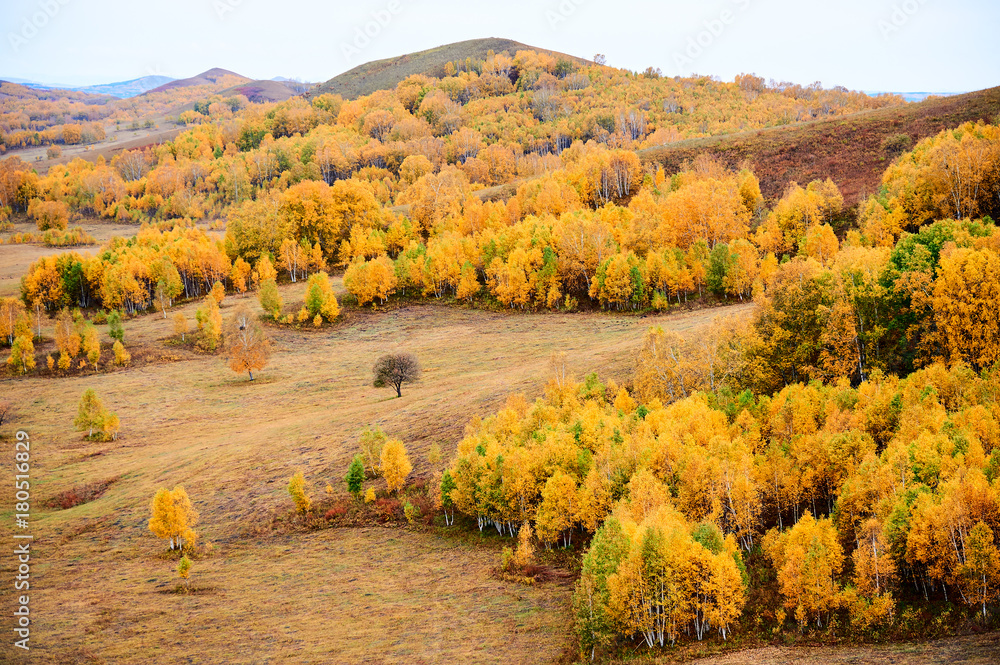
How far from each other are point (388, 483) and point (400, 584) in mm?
12565

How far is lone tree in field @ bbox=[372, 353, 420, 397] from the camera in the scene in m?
76.9

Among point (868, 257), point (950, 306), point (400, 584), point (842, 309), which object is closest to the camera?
point (400, 584)

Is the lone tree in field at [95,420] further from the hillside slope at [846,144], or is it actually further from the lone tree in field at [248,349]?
the hillside slope at [846,144]

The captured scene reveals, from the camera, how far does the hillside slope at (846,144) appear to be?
11219 cm

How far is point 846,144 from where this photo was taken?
123 m

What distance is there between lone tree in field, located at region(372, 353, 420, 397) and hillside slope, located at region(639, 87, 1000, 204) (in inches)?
2871

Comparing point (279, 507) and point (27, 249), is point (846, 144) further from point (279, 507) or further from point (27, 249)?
point (27, 249)

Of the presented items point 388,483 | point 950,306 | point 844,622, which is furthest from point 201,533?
point 950,306

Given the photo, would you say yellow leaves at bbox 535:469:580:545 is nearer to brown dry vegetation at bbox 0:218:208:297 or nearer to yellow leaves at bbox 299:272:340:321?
yellow leaves at bbox 299:272:340:321

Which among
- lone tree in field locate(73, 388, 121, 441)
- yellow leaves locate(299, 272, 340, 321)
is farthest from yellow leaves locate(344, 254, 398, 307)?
lone tree in field locate(73, 388, 121, 441)

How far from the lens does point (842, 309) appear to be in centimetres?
5566

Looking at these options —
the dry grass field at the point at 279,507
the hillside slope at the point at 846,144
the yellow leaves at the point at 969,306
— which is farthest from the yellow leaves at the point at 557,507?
the hillside slope at the point at 846,144

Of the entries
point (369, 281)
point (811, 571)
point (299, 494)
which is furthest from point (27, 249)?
point (811, 571)

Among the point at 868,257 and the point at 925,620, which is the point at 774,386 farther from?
the point at 925,620
